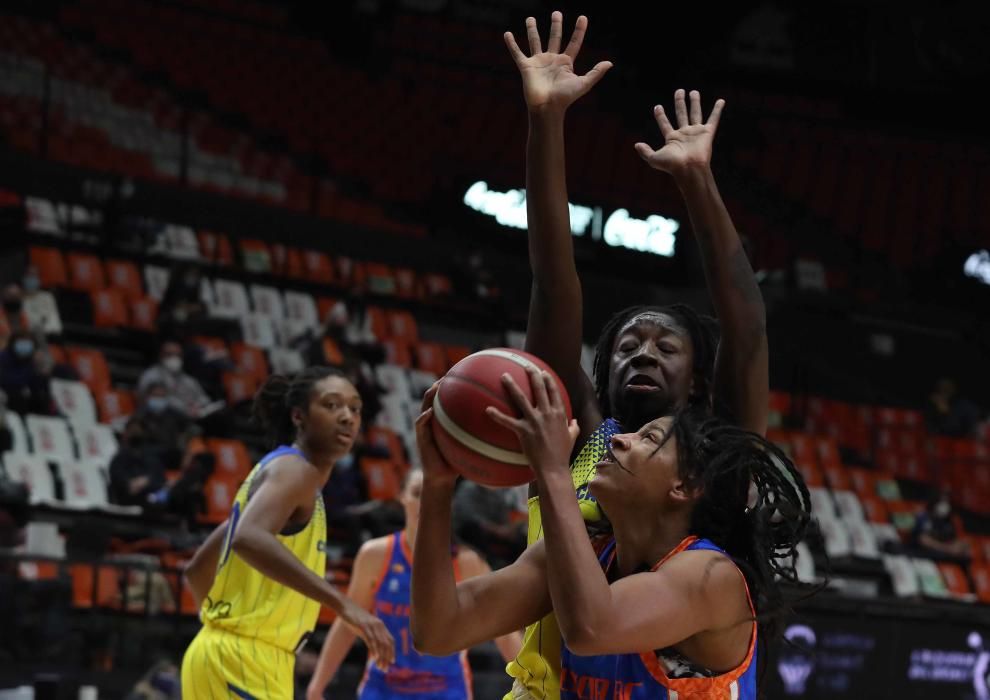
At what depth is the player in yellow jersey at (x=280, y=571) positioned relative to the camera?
4.95 metres

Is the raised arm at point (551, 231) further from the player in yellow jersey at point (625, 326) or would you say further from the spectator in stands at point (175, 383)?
the spectator in stands at point (175, 383)

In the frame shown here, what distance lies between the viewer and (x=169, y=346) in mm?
11773

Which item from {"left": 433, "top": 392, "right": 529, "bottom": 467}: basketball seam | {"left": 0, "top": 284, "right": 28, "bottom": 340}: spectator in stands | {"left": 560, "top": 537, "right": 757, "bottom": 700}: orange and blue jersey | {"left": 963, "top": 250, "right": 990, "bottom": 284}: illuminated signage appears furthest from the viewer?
{"left": 963, "top": 250, "right": 990, "bottom": 284}: illuminated signage

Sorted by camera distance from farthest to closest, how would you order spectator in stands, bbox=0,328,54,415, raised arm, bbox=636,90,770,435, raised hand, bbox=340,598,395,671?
spectator in stands, bbox=0,328,54,415
raised hand, bbox=340,598,395,671
raised arm, bbox=636,90,770,435

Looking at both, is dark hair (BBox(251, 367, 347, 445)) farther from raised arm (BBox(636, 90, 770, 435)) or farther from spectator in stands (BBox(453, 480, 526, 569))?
spectator in stands (BBox(453, 480, 526, 569))

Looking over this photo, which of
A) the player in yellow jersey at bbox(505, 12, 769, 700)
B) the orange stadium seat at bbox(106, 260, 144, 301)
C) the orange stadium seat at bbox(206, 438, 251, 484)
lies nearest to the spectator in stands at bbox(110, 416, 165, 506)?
the orange stadium seat at bbox(206, 438, 251, 484)

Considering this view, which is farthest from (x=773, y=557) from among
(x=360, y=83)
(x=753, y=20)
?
(x=753, y=20)

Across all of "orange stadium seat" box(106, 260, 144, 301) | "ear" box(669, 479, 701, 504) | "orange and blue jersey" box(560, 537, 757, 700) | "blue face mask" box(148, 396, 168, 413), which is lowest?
"orange and blue jersey" box(560, 537, 757, 700)

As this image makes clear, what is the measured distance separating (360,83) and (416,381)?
5.69m

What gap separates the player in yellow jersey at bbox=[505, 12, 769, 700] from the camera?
10.7ft

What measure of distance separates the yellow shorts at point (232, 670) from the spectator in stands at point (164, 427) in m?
5.74

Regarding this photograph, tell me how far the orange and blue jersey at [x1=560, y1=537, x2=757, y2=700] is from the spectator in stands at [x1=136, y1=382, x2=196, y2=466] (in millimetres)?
8287

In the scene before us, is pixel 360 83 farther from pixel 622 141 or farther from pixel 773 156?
pixel 773 156

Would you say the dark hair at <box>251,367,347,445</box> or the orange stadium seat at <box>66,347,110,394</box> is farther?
the orange stadium seat at <box>66,347,110,394</box>
